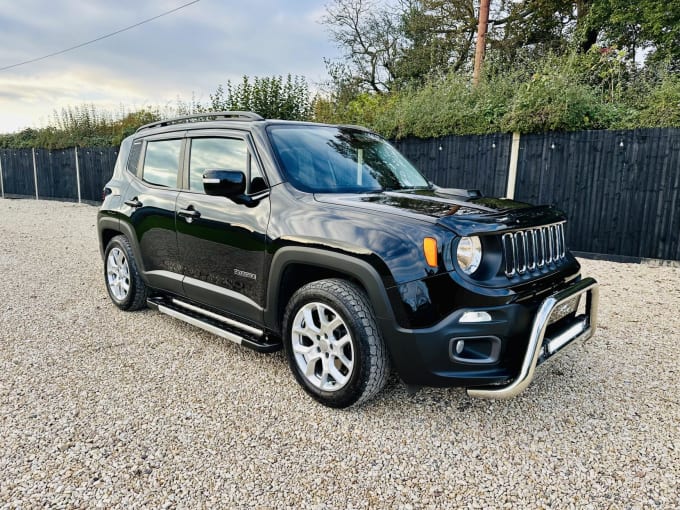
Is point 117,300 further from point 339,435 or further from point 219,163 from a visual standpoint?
point 339,435

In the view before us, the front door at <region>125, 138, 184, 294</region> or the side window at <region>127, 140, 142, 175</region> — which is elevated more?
the side window at <region>127, 140, 142, 175</region>

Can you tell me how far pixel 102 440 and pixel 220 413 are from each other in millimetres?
634

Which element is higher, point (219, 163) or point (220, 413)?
point (219, 163)

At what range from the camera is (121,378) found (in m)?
3.27

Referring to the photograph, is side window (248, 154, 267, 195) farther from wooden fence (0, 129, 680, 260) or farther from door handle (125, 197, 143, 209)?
wooden fence (0, 129, 680, 260)

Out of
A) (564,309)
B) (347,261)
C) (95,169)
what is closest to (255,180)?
(347,261)

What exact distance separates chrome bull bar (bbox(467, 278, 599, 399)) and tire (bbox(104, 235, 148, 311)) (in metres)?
3.30

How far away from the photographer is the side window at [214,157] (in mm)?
3438

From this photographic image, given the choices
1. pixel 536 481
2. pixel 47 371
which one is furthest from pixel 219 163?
pixel 536 481

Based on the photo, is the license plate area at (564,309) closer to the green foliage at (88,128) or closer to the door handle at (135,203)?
the door handle at (135,203)

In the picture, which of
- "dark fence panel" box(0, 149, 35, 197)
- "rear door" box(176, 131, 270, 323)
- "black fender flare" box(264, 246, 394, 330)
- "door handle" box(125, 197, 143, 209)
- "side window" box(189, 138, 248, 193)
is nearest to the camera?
"black fender flare" box(264, 246, 394, 330)

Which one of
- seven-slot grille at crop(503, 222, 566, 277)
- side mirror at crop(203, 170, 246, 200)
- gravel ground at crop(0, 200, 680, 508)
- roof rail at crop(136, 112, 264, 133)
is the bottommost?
gravel ground at crop(0, 200, 680, 508)

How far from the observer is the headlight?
2.47 meters

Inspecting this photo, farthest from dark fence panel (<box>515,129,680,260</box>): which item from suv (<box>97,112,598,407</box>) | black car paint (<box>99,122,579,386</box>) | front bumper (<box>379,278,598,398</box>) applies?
front bumper (<box>379,278,598,398</box>)
